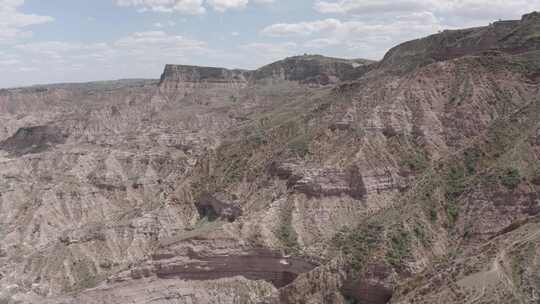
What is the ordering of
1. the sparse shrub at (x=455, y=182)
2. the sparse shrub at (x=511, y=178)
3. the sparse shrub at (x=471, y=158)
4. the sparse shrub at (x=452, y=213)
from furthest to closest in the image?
the sparse shrub at (x=471, y=158)
the sparse shrub at (x=455, y=182)
the sparse shrub at (x=452, y=213)
the sparse shrub at (x=511, y=178)

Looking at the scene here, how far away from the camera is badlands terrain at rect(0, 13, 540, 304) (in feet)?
146

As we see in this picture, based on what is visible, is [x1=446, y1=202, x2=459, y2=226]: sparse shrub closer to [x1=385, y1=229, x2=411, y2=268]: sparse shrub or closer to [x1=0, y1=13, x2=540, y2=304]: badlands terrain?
[x1=0, y1=13, x2=540, y2=304]: badlands terrain

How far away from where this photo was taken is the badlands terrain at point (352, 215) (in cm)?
4444

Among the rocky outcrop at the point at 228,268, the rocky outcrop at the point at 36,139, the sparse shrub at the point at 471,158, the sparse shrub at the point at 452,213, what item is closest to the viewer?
the sparse shrub at the point at 452,213

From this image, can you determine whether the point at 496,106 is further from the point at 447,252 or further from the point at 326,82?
the point at 326,82

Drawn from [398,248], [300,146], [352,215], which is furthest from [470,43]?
[398,248]

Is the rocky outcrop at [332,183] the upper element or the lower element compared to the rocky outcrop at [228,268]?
upper

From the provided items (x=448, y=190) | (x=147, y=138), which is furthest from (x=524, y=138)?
(x=147, y=138)

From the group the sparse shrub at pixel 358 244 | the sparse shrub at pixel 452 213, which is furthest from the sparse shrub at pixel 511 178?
the sparse shrub at pixel 358 244

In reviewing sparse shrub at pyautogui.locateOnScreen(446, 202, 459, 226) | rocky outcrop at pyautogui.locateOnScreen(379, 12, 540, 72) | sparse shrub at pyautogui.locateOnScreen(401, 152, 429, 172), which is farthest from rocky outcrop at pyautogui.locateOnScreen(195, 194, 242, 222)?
rocky outcrop at pyautogui.locateOnScreen(379, 12, 540, 72)

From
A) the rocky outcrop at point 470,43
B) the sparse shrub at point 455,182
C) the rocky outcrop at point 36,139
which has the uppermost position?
the rocky outcrop at point 470,43

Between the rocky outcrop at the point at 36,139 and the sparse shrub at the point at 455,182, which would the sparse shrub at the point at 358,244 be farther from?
the rocky outcrop at the point at 36,139

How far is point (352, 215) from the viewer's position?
58031 millimetres

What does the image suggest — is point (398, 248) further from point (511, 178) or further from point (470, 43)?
point (470, 43)
